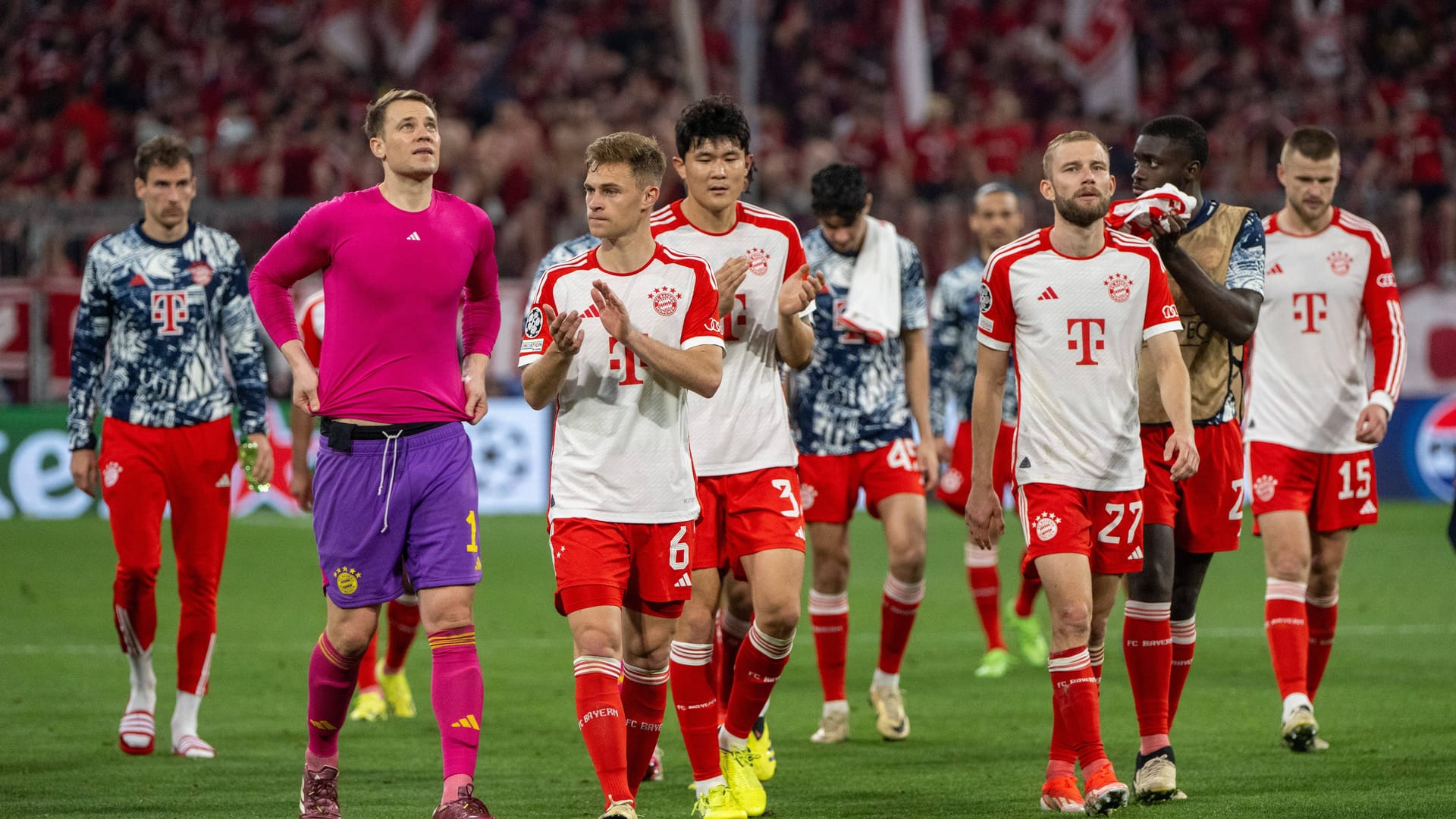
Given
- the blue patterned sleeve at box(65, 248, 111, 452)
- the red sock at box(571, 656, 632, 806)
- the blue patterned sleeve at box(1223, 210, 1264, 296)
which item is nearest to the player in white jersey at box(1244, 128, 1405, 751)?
the blue patterned sleeve at box(1223, 210, 1264, 296)

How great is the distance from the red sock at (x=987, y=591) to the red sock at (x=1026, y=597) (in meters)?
0.23

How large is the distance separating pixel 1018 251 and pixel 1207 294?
2.51 ft

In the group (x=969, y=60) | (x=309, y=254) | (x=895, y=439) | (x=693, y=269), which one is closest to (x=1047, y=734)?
(x=895, y=439)

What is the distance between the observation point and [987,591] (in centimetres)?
1085

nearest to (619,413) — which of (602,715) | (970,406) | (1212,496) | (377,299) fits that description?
(377,299)

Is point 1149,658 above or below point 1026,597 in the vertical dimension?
above

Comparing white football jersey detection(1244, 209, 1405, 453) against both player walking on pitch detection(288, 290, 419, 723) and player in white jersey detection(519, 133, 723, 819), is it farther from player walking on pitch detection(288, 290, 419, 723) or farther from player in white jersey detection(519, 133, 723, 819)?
player walking on pitch detection(288, 290, 419, 723)

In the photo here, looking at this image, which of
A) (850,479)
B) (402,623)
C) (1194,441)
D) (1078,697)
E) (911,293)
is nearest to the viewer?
(1078,697)

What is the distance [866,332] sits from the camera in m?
8.74

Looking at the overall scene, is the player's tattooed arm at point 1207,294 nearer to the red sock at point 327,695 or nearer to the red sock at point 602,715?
the red sock at point 602,715

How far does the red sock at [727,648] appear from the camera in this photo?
26.7ft

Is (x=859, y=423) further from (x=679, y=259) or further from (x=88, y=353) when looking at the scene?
(x=88, y=353)

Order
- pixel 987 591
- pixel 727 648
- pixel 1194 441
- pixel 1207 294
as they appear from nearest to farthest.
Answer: pixel 1207 294, pixel 1194 441, pixel 727 648, pixel 987 591

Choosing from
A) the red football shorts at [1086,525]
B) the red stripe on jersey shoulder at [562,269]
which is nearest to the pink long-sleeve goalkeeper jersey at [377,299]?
the red stripe on jersey shoulder at [562,269]
